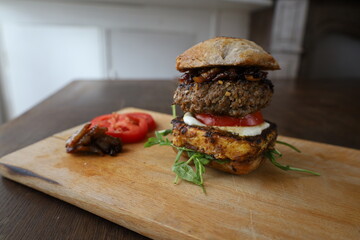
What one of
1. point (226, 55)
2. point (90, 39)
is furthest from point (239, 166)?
point (90, 39)

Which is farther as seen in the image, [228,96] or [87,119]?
A: [87,119]

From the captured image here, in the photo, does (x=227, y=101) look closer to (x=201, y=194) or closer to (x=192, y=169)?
(x=192, y=169)

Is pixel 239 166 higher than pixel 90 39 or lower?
lower

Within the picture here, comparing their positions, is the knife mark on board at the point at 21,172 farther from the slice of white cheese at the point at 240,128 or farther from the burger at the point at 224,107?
the slice of white cheese at the point at 240,128

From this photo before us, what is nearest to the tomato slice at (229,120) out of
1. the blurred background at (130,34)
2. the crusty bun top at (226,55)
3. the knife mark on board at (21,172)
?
the crusty bun top at (226,55)

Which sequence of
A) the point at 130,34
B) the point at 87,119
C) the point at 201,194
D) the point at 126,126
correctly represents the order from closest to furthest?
the point at 201,194 < the point at 126,126 < the point at 87,119 < the point at 130,34

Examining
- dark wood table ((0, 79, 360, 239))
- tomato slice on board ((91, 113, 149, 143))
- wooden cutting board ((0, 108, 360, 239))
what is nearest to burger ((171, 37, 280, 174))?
wooden cutting board ((0, 108, 360, 239))

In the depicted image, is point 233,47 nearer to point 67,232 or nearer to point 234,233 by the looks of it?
point 234,233

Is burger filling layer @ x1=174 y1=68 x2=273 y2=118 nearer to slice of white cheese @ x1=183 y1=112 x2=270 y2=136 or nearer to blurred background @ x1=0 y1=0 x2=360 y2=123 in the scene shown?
slice of white cheese @ x1=183 y1=112 x2=270 y2=136
